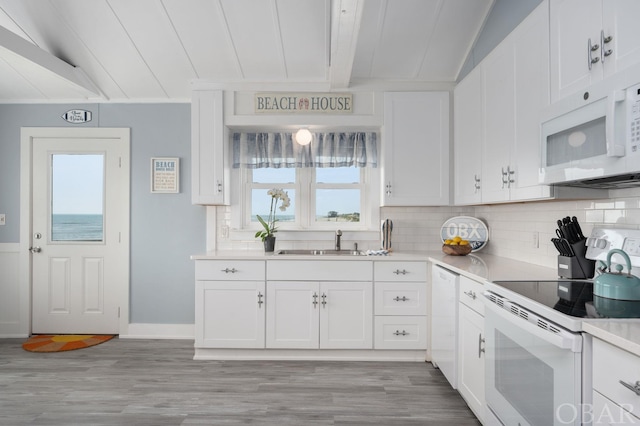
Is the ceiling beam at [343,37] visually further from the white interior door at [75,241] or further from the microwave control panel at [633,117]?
the white interior door at [75,241]

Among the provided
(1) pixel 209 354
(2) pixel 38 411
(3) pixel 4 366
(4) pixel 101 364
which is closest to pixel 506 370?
(1) pixel 209 354

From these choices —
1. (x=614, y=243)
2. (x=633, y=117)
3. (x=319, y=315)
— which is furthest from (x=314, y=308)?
(x=633, y=117)

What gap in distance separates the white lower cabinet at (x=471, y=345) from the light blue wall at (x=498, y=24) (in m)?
1.81

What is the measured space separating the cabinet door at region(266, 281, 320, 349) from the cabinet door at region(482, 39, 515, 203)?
1643mm

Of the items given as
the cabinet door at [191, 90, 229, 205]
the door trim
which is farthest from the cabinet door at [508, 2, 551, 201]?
the door trim

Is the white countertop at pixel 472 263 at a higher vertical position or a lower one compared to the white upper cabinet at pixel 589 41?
lower

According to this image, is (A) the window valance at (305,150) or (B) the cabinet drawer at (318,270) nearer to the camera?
(B) the cabinet drawer at (318,270)

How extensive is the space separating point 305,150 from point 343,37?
1.36 meters

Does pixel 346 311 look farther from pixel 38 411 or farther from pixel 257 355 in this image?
pixel 38 411

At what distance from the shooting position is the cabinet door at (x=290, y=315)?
128 inches

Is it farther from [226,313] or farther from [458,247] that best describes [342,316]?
[458,247]

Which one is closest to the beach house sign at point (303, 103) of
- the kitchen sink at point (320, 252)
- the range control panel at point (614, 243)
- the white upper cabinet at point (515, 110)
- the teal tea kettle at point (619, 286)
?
the white upper cabinet at point (515, 110)

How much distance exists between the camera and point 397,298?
323cm

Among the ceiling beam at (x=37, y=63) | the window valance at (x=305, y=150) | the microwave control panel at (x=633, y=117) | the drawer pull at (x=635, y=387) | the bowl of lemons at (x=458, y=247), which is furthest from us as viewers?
the window valance at (x=305, y=150)
